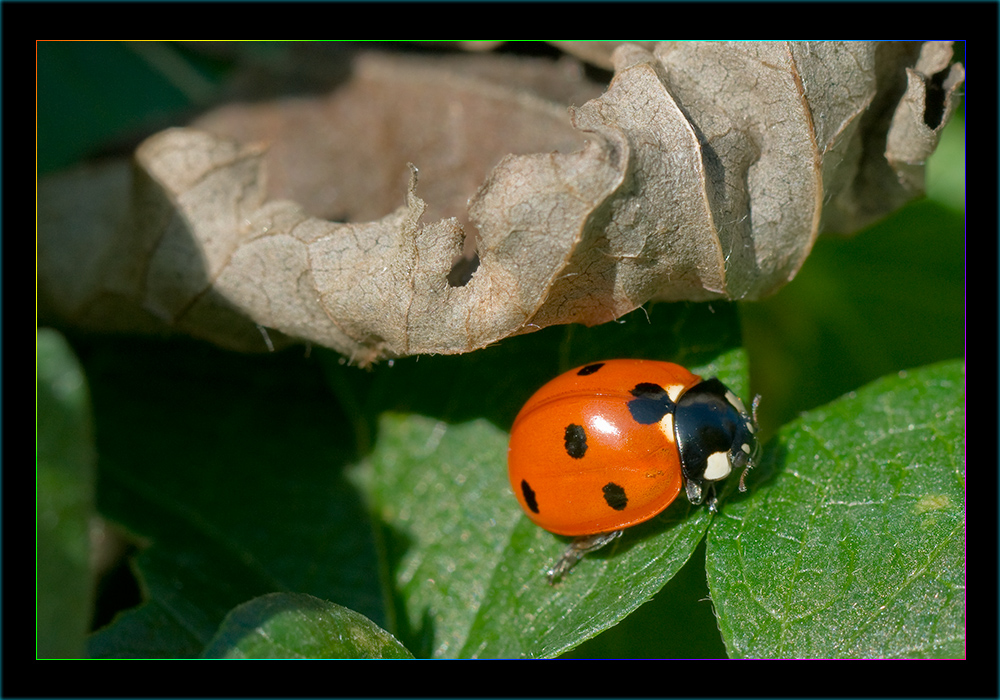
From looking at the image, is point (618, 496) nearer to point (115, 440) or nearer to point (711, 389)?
point (711, 389)

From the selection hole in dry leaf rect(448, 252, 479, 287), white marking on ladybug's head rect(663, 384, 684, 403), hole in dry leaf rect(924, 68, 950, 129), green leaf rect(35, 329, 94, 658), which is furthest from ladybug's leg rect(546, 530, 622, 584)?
hole in dry leaf rect(924, 68, 950, 129)

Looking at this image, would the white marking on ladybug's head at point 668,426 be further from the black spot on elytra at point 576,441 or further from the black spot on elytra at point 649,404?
the black spot on elytra at point 576,441

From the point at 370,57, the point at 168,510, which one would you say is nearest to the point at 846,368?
the point at 370,57

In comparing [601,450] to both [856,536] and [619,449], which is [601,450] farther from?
[856,536]

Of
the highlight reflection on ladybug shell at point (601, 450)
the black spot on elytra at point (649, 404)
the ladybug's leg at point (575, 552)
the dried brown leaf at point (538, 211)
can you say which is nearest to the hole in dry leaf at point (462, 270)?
the dried brown leaf at point (538, 211)

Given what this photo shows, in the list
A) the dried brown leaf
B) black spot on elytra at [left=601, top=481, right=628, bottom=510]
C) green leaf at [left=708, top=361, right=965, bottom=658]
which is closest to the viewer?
green leaf at [left=708, top=361, right=965, bottom=658]

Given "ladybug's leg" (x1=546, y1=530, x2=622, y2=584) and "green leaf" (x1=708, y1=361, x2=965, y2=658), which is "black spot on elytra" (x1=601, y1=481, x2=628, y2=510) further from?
"green leaf" (x1=708, y1=361, x2=965, y2=658)
